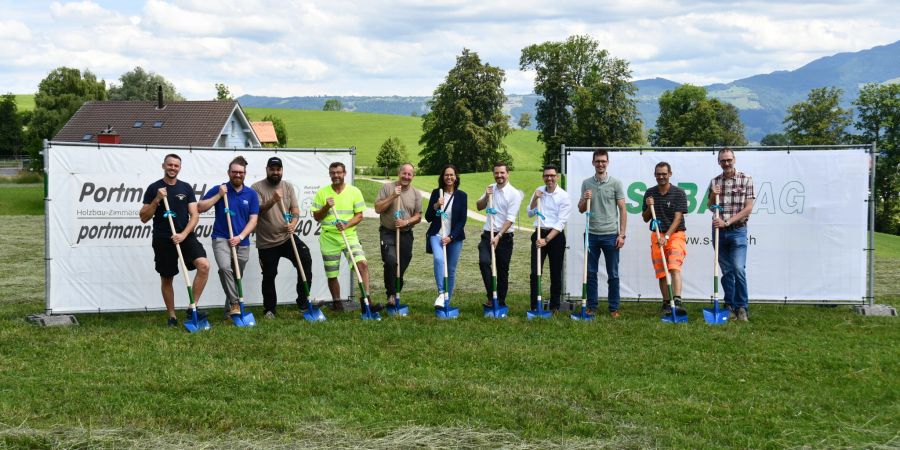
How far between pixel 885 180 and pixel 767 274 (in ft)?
187

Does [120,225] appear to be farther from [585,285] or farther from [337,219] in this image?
[585,285]

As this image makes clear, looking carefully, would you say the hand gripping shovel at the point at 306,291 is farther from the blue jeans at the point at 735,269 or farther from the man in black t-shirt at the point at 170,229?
the blue jeans at the point at 735,269

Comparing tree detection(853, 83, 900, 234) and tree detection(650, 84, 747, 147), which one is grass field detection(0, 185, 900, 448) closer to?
tree detection(853, 83, 900, 234)

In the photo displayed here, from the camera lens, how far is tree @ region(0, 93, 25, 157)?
8225 centimetres

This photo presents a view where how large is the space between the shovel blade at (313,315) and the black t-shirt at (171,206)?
1874mm

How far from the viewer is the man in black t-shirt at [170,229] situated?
34.2 feet

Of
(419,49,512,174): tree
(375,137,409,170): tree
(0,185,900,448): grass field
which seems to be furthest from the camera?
(375,137,409,170): tree

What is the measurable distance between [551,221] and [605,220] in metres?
0.70

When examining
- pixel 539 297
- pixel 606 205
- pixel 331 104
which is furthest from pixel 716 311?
pixel 331 104

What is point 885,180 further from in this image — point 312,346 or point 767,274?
point 312,346

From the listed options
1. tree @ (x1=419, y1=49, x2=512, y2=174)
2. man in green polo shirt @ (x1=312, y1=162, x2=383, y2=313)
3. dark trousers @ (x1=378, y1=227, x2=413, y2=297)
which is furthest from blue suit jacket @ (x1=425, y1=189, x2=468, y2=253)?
tree @ (x1=419, y1=49, x2=512, y2=174)

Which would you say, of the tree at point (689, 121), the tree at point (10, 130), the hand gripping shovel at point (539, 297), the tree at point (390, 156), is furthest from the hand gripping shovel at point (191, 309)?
the tree at point (10, 130)

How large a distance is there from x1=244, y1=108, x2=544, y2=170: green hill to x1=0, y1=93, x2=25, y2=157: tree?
28178mm

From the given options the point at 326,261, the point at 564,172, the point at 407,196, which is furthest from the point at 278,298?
the point at 564,172
